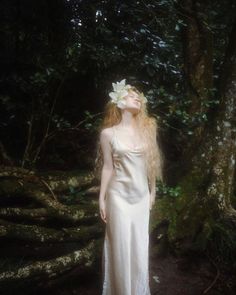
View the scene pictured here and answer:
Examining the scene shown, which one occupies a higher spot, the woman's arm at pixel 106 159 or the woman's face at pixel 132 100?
the woman's face at pixel 132 100

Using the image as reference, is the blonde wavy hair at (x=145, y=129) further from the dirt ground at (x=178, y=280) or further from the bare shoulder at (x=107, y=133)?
the dirt ground at (x=178, y=280)

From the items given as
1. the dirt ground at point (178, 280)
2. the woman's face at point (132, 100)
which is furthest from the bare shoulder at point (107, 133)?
the dirt ground at point (178, 280)

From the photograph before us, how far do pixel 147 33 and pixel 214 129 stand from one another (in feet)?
5.34

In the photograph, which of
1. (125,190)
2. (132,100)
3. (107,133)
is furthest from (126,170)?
(132,100)

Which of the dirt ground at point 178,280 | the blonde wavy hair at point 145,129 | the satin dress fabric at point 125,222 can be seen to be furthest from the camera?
the dirt ground at point 178,280

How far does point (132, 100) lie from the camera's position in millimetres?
3875

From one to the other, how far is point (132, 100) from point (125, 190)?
2.96 ft

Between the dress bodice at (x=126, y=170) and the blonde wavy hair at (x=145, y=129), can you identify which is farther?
the blonde wavy hair at (x=145, y=129)

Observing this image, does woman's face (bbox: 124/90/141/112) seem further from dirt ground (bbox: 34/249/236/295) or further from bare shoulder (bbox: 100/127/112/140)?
dirt ground (bbox: 34/249/236/295)

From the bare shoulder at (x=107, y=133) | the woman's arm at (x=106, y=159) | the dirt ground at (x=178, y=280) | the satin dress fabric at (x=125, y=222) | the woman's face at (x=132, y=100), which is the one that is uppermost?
the woman's face at (x=132, y=100)

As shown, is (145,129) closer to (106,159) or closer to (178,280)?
(106,159)

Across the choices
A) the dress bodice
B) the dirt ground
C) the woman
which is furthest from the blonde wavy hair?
the dirt ground

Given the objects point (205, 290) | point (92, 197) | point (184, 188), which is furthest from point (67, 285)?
point (184, 188)

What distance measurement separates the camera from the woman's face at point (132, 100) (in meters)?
3.86
